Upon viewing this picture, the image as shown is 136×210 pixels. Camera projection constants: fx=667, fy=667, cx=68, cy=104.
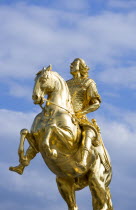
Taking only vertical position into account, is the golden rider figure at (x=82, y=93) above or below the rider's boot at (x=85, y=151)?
above

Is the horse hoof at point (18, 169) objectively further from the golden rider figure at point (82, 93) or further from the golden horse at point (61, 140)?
the golden rider figure at point (82, 93)

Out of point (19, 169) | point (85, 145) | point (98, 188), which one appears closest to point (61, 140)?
point (85, 145)

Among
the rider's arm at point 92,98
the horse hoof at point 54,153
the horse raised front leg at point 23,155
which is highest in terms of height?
the rider's arm at point 92,98

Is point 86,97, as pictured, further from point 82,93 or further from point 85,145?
point 85,145

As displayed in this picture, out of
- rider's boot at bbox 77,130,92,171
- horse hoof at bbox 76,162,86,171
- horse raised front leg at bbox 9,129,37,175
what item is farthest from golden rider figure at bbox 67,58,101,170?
horse raised front leg at bbox 9,129,37,175

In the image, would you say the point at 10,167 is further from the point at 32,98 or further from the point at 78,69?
the point at 78,69

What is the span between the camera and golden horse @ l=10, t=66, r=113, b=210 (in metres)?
9.24

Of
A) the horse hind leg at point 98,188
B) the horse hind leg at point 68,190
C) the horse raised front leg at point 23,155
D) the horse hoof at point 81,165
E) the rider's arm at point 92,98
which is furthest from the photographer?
the rider's arm at point 92,98

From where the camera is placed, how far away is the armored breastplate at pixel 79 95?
32.8 ft

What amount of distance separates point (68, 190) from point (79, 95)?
143 centimetres

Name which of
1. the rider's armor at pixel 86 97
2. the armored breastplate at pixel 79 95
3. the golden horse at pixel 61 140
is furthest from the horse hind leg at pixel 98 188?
the armored breastplate at pixel 79 95

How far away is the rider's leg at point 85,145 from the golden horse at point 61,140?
0.07 metres

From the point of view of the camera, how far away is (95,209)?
31.7 feet

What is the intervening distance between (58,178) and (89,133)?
0.89m
